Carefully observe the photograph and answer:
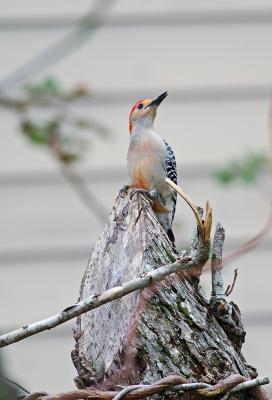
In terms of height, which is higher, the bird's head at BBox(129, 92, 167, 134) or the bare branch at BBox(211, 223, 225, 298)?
the bird's head at BBox(129, 92, 167, 134)

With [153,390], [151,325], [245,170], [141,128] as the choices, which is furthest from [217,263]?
[245,170]

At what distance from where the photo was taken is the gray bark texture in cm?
222

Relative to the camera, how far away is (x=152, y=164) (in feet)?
12.8

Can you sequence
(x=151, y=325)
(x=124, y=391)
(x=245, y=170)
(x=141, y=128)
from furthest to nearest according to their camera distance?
(x=245, y=170), (x=141, y=128), (x=151, y=325), (x=124, y=391)

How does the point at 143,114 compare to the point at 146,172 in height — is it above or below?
above

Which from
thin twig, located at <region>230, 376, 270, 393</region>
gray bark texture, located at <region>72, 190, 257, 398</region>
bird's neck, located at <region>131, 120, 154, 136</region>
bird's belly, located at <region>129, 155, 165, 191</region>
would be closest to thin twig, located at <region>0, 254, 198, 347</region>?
gray bark texture, located at <region>72, 190, 257, 398</region>

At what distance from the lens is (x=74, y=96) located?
384 centimetres

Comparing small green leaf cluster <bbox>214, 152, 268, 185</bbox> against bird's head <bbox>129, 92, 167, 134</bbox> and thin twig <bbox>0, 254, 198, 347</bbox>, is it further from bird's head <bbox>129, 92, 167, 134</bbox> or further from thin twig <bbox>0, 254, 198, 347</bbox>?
thin twig <bbox>0, 254, 198, 347</bbox>

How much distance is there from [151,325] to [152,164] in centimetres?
171

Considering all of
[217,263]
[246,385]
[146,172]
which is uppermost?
[146,172]

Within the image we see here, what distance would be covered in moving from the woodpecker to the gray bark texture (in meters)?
1.19

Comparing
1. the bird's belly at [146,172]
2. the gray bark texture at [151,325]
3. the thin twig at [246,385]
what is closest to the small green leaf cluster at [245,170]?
the bird's belly at [146,172]

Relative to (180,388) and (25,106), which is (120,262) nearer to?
(180,388)

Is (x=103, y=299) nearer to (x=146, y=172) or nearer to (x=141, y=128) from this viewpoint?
(x=146, y=172)
